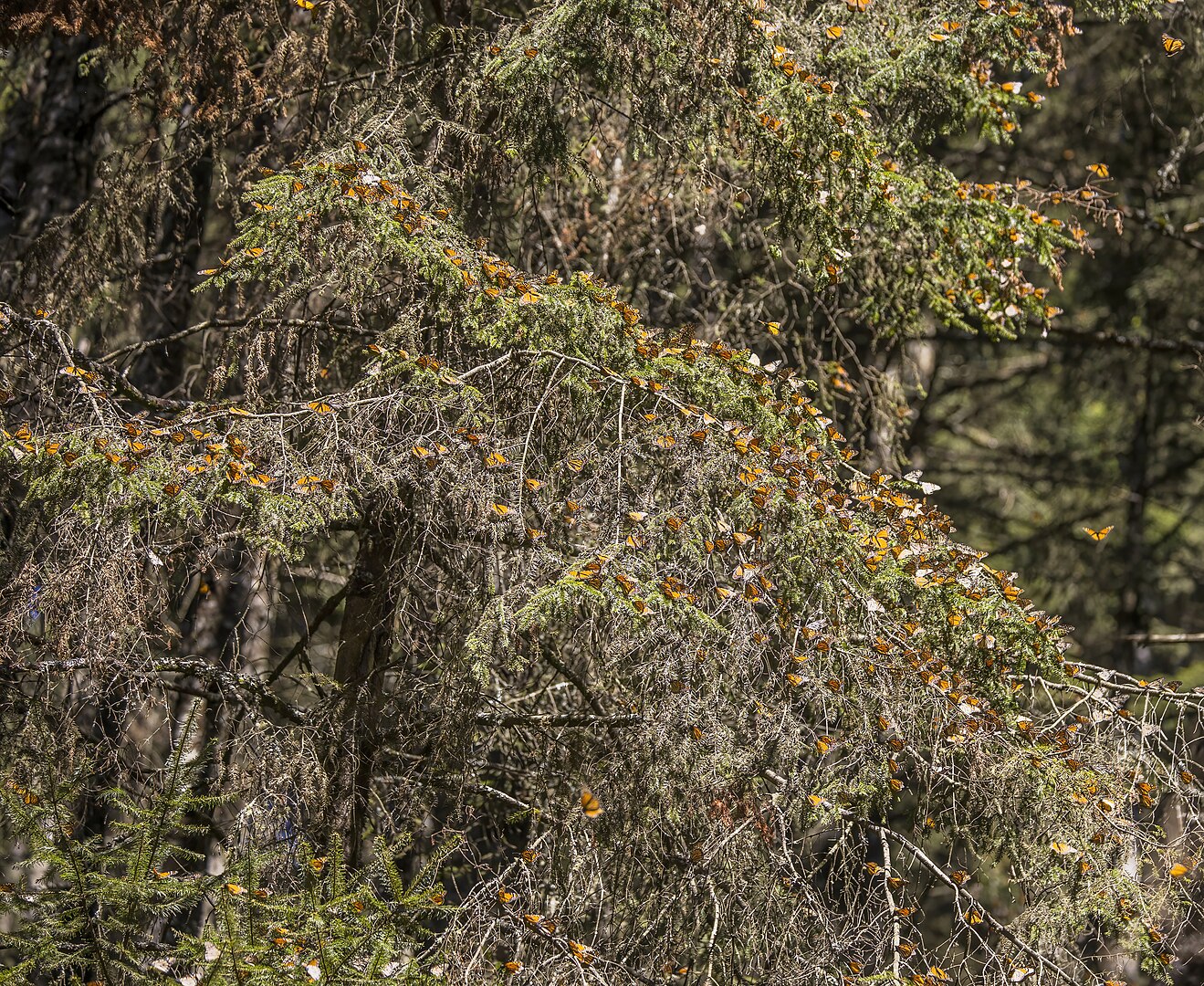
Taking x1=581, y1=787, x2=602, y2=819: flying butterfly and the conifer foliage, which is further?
x1=581, y1=787, x2=602, y2=819: flying butterfly

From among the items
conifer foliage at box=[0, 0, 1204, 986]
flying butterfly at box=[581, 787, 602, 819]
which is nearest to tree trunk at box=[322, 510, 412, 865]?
conifer foliage at box=[0, 0, 1204, 986]

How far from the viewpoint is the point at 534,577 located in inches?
167

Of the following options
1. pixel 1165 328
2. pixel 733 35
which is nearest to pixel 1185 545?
pixel 1165 328

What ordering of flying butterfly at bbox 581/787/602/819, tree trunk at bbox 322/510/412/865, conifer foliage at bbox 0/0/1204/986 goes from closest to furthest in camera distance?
1. conifer foliage at bbox 0/0/1204/986
2. flying butterfly at bbox 581/787/602/819
3. tree trunk at bbox 322/510/412/865

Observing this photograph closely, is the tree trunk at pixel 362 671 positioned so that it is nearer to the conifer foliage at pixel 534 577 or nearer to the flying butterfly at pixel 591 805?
the conifer foliage at pixel 534 577

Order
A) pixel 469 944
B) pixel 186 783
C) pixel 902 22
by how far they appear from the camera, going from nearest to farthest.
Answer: pixel 186 783
pixel 469 944
pixel 902 22

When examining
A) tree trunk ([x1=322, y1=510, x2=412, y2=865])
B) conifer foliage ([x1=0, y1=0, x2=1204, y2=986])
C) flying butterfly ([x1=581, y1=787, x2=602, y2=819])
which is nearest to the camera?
conifer foliage ([x1=0, y1=0, x2=1204, y2=986])

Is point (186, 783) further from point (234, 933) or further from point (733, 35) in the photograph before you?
point (733, 35)

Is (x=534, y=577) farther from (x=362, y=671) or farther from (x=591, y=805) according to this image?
(x=362, y=671)

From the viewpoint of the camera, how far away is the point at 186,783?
378 centimetres

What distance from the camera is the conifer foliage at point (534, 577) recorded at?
13.3 feet

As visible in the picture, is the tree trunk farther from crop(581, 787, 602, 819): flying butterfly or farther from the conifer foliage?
crop(581, 787, 602, 819): flying butterfly

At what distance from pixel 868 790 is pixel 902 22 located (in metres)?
3.75

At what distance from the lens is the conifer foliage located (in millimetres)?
4039
